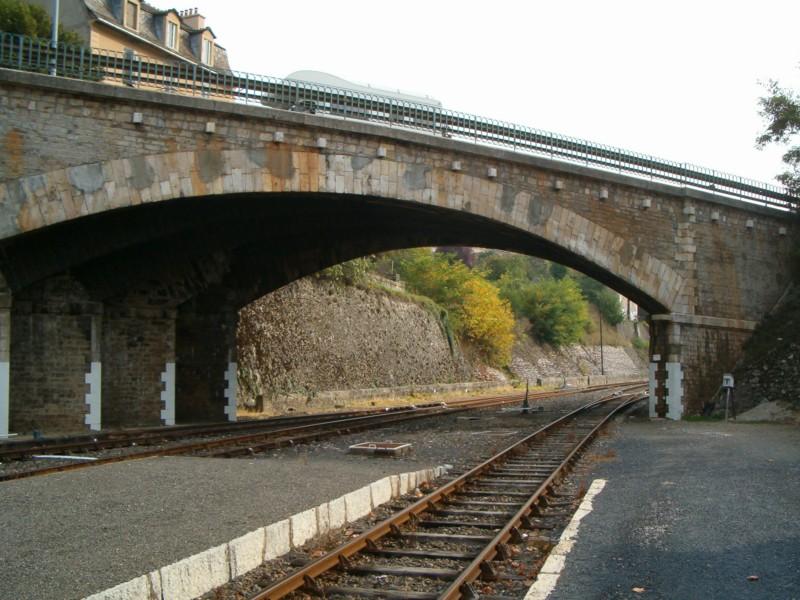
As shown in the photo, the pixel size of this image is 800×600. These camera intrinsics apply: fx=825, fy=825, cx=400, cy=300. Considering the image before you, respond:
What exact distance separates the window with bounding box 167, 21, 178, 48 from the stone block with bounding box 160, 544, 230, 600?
129 feet

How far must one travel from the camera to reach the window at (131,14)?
38781 millimetres

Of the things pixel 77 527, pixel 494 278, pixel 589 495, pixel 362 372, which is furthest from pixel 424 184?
pixel 494 278

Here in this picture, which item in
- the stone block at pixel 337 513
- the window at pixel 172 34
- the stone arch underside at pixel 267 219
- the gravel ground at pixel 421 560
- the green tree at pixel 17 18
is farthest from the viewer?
the window at pixel 172 34

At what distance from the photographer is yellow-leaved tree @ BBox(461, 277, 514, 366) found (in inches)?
2199

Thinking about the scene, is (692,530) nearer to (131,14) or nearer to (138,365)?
(138,365)

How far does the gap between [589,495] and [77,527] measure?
6001mm

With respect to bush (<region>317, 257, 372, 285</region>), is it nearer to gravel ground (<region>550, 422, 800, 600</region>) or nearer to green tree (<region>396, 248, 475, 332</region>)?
green tree (<region>396, 248, 475, 332</region>)

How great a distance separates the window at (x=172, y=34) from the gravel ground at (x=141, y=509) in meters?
32.8

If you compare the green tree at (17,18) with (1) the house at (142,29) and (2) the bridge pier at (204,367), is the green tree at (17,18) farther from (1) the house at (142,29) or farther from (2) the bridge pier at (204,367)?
(2) the bridge pier at (204,367)

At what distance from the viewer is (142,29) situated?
39.7 meters

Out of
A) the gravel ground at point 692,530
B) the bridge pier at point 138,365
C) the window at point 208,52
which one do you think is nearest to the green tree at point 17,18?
the bridge pier at point 138,365

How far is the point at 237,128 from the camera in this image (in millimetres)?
17984

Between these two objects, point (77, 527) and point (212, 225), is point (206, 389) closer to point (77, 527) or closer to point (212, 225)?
point (212, 225)

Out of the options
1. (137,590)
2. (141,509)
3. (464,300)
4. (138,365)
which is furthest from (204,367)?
(464,300)
